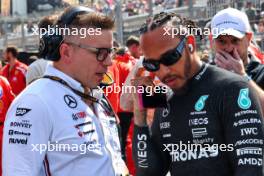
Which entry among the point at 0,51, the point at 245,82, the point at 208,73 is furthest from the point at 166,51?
the point at 0,51

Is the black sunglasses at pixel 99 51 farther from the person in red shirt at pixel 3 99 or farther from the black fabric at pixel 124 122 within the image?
the black fabric at pixel 124 122

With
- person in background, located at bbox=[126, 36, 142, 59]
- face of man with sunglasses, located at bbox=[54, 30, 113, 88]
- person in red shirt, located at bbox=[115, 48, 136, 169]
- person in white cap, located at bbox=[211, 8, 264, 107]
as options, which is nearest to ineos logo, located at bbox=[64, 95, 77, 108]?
face of man with sunglasses, located at bbox=[54, 30, 113, 88]

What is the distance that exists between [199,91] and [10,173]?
896mm

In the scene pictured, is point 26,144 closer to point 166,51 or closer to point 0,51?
point 166,51

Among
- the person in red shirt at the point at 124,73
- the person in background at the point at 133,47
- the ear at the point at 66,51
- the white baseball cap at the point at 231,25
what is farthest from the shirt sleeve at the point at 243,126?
the person in background at the point at 133,47

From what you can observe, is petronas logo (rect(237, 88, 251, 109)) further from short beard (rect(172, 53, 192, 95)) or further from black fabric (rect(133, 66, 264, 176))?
short beard (rect(172, 53, 192, 95))

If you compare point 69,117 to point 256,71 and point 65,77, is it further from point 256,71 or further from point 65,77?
point 256,71

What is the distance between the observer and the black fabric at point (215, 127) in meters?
2.44

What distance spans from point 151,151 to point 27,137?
622mm

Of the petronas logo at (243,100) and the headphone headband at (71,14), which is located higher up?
the headphone headband at (71,14)

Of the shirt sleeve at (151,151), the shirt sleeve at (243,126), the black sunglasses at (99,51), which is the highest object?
the black sunglasses at (99,51)

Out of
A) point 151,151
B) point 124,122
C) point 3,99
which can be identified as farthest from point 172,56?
point 124,122

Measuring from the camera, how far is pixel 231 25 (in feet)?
11.7

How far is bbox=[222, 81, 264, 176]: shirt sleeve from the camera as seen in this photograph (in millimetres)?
2418
